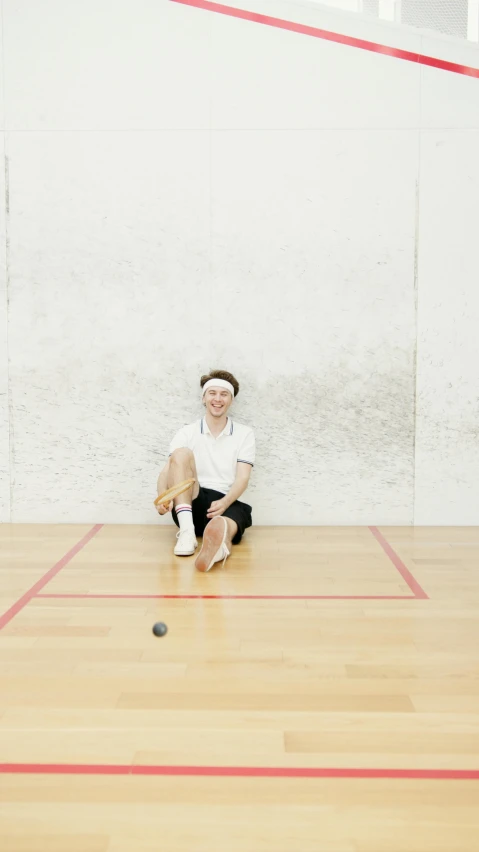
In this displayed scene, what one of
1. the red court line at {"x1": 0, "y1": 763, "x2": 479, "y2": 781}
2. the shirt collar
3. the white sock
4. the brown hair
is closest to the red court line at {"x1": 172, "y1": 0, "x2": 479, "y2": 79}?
the brown hair

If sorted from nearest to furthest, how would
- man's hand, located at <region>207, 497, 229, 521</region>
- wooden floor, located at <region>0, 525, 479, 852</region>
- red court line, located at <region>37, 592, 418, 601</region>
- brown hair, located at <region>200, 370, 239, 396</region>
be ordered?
wooden floor, located at <region>0, 525, 479, 852</region> < red court line, located at <region>37, 592, 418, 601</region> < man's hand, located at <region>207, 497, 229, 521</region> < brown hair, located at <region>200, 370, 239, 396</region>

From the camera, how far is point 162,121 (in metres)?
4.11

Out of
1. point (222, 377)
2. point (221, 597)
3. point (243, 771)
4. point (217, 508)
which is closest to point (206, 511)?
point (217, 508)

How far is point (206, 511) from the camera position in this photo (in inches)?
147

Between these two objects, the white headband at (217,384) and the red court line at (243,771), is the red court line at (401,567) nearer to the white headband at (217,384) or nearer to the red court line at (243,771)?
the white headband at (217,384)

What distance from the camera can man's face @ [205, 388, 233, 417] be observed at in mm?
3832

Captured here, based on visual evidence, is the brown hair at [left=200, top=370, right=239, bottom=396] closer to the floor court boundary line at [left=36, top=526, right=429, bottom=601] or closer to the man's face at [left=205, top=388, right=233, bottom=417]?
the man's face at [left=205, top=388, right=233, bottom=417]

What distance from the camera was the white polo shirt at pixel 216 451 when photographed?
386 centimetres

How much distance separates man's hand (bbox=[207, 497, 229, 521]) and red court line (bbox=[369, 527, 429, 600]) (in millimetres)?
803

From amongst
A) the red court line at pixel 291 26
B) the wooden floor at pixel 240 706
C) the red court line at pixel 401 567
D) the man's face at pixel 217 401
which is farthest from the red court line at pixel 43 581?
the red court line at pixel 291 26

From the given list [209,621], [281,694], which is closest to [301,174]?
[209,621]

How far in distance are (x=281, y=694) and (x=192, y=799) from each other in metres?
0.53

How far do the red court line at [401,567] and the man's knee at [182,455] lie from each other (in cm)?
105

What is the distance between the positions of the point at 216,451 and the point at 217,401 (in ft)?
0.85
